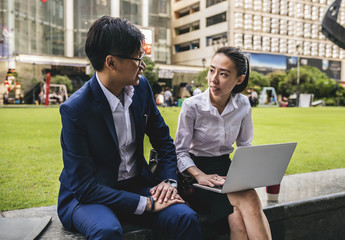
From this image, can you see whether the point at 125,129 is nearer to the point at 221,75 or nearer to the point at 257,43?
the point at 221,75

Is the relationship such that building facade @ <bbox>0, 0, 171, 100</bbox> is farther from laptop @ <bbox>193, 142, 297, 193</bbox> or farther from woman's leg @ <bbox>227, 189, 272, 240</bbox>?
woman's leg @ <bbox>227, 189, 272, 240</bbox>

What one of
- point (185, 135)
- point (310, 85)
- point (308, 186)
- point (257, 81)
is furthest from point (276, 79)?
point (185, 135)

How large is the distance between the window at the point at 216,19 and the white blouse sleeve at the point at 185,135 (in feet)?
179

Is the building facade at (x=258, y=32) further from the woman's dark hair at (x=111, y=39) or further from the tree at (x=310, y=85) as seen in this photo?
the woman's dark hair at (x=111, y=39)

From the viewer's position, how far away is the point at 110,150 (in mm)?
2037

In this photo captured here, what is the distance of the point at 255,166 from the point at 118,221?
83 centimetres

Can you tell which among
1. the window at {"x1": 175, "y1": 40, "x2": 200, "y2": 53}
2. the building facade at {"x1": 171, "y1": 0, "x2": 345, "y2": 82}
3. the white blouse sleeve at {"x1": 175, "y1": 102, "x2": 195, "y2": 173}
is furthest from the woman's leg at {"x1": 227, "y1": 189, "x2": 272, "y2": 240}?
the window at {"x1": 175, "y1": 40, "x2": 200, "y2": 53}

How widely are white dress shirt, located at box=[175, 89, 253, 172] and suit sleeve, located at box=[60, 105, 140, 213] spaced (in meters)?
0.72

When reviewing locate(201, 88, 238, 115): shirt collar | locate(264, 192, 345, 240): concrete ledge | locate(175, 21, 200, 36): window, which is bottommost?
locate(264, 192, 345, 240): concrete ledge

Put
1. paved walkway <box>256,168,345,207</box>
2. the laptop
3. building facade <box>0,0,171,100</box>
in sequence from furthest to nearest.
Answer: building facade <box>0,0,171,100</box> < paved walkway <box>256,168,345,207</box> < the laptop

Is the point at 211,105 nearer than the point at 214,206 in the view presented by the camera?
No

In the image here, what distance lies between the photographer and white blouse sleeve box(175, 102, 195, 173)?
102 inches

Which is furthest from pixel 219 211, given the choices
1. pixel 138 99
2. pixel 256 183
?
pixel 138 99

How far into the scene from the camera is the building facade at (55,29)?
41.1m
